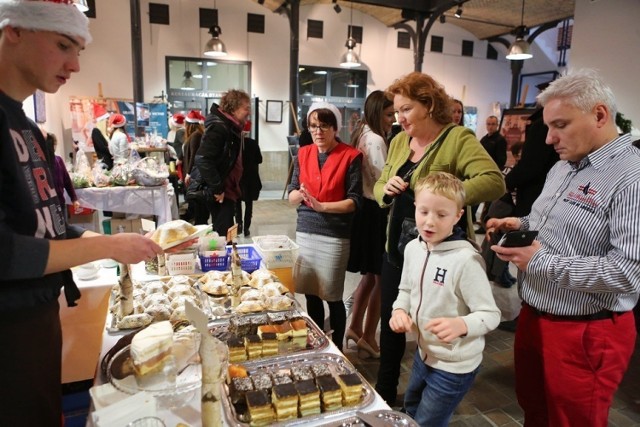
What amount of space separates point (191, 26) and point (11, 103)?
9471mm

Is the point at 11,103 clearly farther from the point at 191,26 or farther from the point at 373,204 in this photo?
the point at 191,26

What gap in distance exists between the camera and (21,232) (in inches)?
41.6

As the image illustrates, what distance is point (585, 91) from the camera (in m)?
1.37

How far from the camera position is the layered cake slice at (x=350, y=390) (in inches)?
46.3

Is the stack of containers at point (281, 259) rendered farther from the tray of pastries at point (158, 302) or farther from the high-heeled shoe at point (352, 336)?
the high-heeled shoe at point (352, 336)

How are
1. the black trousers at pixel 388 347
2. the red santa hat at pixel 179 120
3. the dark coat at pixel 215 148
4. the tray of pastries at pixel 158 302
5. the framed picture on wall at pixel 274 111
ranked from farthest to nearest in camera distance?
the framed picture on wall at pixel 274 111 → the red santa hat at pixel 179 120 → the dark coat at pixel 215 148 → the black trousers at pixel 388 347 → the tray of pastries at pixel 158 302

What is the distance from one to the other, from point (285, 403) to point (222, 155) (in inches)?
115

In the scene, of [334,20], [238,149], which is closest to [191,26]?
[334,20]

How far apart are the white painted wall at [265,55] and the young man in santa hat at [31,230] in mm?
7848

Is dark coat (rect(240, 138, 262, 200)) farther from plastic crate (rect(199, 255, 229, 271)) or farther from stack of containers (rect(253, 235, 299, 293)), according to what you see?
plastic crate (rect(199, 255, 229, 271))

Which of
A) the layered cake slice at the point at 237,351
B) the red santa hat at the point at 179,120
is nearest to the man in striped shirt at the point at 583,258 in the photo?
the layered cake slice at the point at 237,351

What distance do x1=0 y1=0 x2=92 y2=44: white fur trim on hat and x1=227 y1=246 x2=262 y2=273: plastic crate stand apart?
1324 mm

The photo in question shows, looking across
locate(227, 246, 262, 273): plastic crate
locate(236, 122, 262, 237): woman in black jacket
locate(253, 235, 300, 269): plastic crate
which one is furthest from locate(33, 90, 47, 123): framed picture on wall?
locate(253, 235, 300, 269): plastic crate

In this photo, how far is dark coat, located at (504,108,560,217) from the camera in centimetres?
296
